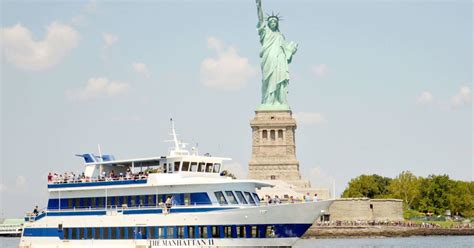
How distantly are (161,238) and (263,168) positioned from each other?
6360 cm

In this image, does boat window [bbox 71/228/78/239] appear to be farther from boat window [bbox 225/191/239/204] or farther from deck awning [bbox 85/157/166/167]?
boat window [bbox 225/191/239/204]

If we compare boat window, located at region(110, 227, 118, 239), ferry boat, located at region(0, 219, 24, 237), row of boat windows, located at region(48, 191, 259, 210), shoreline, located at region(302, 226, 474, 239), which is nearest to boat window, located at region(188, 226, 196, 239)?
row of boat windows, located at region(48, 191, 259, 210)

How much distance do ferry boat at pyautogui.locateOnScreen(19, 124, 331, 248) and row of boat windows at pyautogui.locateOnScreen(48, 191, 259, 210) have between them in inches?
0.7

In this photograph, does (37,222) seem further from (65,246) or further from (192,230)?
(192,230)

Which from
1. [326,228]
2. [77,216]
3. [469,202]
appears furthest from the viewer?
[469,202]

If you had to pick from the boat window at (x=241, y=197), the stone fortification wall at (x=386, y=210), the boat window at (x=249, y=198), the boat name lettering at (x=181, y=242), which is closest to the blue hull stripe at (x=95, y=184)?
the boat name lettering at (x=181, y=242)

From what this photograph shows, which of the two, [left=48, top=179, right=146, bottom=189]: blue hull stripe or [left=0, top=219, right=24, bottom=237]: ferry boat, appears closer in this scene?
[left=48, top=179, right=146, bottom=189]: blue hull stripe

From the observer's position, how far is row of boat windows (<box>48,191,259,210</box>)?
42344mm

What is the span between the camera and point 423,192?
338 ft

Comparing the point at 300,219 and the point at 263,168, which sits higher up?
the point at 263,168

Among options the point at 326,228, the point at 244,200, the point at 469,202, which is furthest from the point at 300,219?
the point at 469,202

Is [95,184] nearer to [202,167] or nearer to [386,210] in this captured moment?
[202,167]

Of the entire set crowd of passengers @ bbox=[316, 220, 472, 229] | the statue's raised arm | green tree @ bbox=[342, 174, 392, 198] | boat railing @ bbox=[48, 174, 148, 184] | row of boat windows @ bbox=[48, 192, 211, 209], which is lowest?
crowd of passengers @ bbox=[316, 220, 472, 229]

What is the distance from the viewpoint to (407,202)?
105750mm
